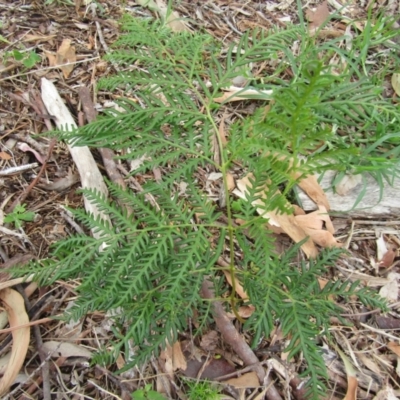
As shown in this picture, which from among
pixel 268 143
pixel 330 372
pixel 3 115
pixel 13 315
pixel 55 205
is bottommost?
pixel 330 372

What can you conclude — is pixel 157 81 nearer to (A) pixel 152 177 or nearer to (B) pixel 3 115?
(A) pixel 152 177

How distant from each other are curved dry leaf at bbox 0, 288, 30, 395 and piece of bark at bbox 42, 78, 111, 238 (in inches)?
19.7

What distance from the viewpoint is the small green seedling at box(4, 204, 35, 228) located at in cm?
241

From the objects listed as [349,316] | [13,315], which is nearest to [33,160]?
[13,315]

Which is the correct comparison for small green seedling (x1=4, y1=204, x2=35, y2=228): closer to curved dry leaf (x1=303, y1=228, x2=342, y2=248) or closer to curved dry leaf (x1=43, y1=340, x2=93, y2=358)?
curved dry leaf (x1=43, y1=340, x2=93, y2=358)

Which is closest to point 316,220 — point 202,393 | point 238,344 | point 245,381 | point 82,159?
point 238,344

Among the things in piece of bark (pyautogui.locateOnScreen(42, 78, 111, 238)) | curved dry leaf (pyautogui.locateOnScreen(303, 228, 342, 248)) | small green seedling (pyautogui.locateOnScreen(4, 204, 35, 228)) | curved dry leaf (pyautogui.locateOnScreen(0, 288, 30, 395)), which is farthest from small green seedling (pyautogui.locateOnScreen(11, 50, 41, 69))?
curved dry leaf (pyautogui.locateOnScreen(303, 228, 342, 248))

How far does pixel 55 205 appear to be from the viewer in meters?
2.53

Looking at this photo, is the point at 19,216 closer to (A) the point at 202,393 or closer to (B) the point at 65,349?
(B) the point at 65,349

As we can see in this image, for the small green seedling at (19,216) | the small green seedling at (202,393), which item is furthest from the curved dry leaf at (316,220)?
the small green seedling at (19,216)

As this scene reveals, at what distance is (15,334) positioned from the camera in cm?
215

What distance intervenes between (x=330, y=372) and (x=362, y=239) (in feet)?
2.67

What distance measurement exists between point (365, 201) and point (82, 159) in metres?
1.69

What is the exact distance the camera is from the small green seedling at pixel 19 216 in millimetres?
2406
